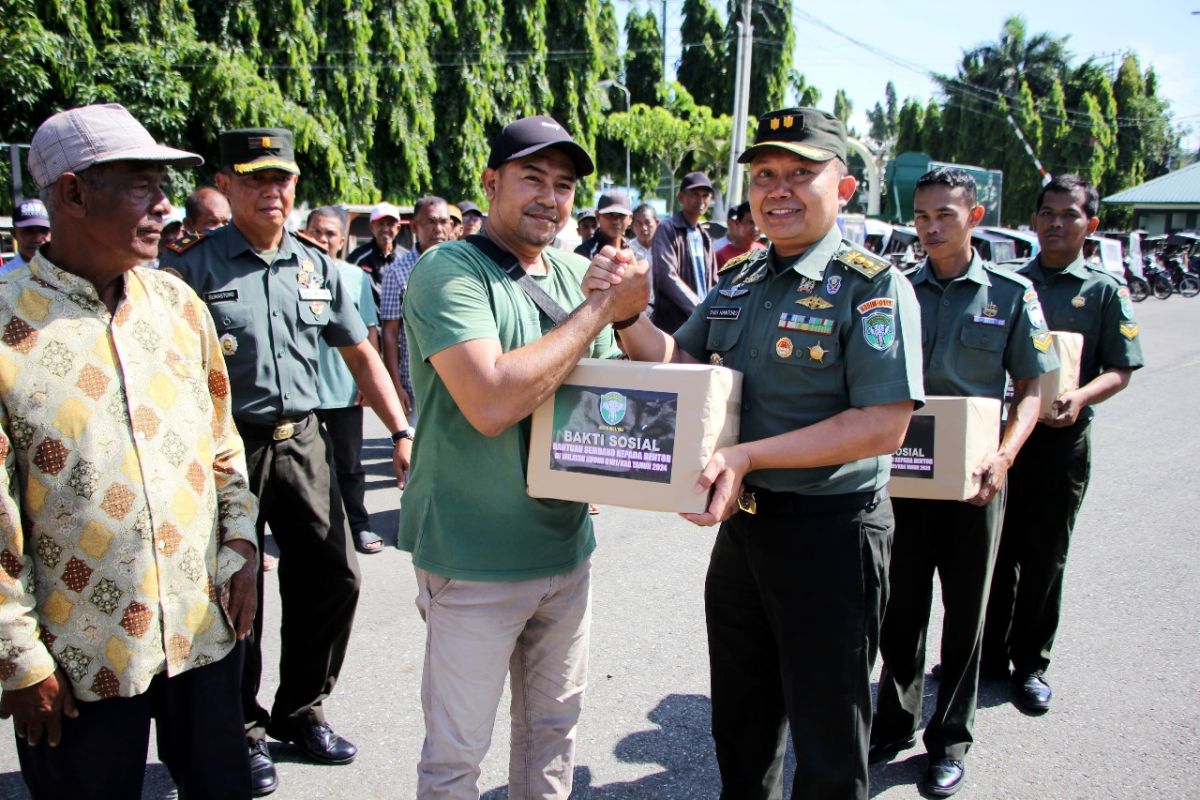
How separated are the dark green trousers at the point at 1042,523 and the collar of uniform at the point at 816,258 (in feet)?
5.72

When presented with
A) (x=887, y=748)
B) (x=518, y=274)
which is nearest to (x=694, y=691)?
(x=887, y=748)

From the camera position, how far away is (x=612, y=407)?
6.50 ft

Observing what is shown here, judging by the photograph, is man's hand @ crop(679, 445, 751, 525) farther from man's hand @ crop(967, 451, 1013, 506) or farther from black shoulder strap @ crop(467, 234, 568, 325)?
man's hand @ crop(967, 451, 1013, 506)

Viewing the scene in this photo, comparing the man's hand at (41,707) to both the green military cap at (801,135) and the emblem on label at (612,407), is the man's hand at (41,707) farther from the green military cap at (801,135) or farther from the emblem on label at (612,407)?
the green military cap at (801,135)

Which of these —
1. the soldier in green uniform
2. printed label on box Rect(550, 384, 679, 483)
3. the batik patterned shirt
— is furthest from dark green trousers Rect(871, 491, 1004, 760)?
the batik patterned shirt

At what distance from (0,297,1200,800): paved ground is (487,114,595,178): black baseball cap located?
1964 mm

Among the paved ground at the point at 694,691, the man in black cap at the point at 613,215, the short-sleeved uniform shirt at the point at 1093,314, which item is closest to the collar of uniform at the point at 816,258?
the paved ground at the point at 694,691

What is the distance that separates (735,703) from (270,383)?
1.75 meters

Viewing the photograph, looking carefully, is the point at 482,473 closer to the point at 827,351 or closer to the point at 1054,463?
the point at 827,351

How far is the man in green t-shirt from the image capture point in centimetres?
204

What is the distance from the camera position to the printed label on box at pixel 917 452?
8.71 ft

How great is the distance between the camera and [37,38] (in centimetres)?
1102

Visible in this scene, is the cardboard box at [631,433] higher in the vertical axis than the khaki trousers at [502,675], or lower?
higher

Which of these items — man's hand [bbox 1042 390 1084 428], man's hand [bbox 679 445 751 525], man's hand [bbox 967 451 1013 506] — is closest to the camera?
man's hand [bbox 679 445 751 525]
